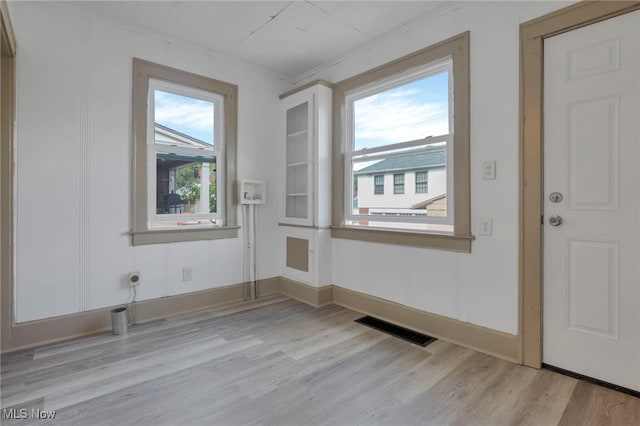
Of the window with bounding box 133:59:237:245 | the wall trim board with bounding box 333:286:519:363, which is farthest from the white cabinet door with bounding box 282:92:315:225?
the wall trim board with bounding box 333:286:519:363

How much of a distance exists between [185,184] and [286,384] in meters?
2.21

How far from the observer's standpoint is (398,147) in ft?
9.68

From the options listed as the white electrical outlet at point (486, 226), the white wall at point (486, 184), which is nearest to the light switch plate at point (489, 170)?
the white wall at point (486, 184)

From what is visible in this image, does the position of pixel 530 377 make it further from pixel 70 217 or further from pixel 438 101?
pixel 70 217

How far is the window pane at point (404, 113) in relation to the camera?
8.86 ft

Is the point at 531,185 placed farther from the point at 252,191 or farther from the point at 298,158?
the point at 252,191

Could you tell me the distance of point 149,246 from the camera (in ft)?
9.89

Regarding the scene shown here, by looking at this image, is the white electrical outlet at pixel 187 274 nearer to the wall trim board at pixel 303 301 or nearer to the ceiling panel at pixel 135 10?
the wall trim board at pixel 303 301

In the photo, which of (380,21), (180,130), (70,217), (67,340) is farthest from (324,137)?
(67,340)

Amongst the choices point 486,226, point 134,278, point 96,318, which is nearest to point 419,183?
point 486,226

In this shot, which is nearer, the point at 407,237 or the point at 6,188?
the point at 6,188

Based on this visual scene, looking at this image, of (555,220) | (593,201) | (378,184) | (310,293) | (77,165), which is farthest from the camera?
(310,293)

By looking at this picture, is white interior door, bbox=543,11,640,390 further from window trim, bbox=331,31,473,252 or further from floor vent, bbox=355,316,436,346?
floor vent, bbox=355,316,436,346

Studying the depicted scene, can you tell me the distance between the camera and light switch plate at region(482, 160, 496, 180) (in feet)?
7.60
